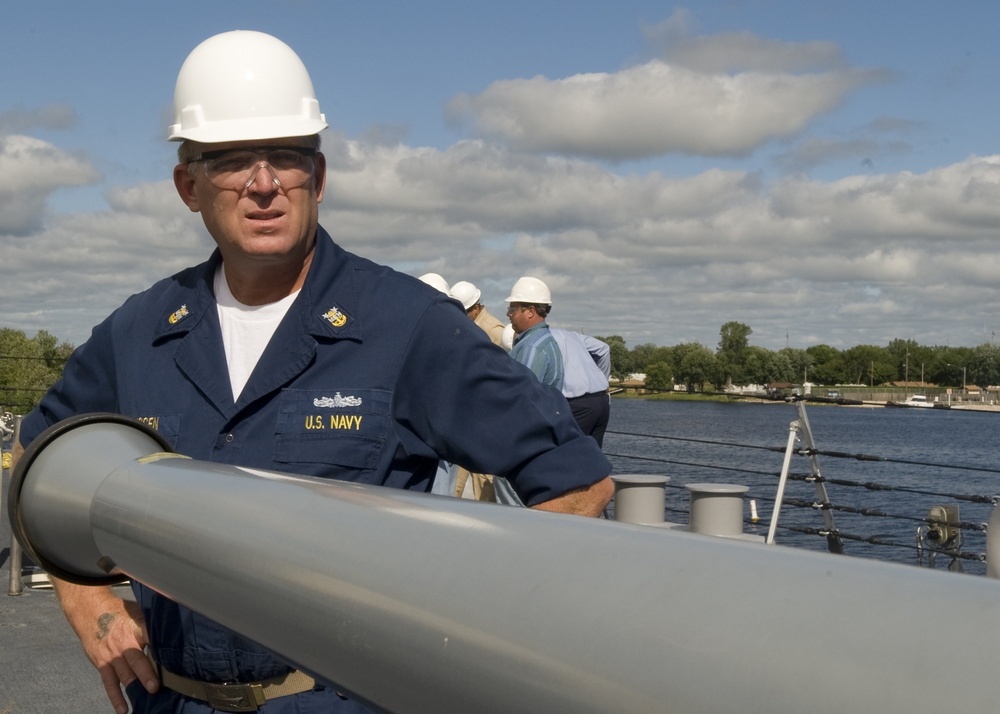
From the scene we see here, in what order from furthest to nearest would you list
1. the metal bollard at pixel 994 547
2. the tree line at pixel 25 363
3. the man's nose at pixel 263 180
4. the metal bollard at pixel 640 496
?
the tree line at pixel 25 363 < the metal bollard at pixel 640 496 < the man's nose at pixel 263 180 < the metal bollard at pixel 994 547

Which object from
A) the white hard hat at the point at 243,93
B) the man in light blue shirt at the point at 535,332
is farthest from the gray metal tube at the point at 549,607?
the man in light blue shirt at the point at 535,332

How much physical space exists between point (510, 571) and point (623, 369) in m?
80.5

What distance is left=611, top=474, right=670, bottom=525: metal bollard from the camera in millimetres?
7672

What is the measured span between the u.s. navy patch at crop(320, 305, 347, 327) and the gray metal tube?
1.22m

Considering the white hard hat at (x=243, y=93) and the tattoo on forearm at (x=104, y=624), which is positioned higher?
the white hard hat at (x=243, y=93)

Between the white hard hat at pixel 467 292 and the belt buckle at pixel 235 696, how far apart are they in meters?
8.10

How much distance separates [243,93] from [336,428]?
2.43 ft

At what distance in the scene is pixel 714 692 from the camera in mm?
513

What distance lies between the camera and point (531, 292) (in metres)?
9.30

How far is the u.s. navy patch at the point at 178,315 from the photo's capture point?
239cm

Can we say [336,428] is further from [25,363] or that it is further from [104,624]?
[25,363]

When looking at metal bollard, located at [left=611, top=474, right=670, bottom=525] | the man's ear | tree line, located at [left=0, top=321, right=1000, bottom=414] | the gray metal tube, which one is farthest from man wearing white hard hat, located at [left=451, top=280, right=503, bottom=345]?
tree line, located at [left=0, top=321, right=1000, bottom=414]

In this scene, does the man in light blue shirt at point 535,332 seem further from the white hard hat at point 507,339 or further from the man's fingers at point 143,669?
the man's fingers at point 143,669

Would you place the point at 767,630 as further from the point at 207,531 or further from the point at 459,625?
the point at 207,531
